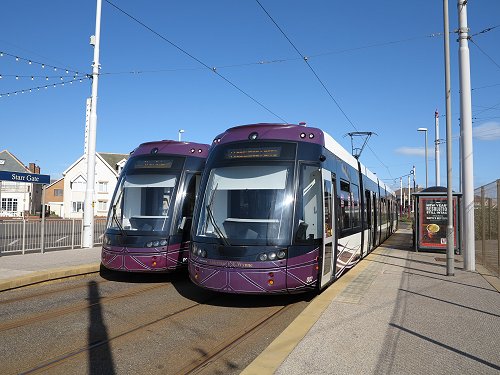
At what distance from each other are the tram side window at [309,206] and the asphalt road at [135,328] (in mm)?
1326

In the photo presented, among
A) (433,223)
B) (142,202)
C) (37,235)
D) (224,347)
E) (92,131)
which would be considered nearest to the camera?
(224,347)

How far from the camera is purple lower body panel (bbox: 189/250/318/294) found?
7.16 m

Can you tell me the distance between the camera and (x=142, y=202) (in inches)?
400

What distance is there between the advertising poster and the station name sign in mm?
13787

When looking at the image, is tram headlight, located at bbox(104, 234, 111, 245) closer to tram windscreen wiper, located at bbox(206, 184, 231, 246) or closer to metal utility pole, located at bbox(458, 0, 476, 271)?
tram windscreen wiper, located at bbox(206, 184, 231, 246)

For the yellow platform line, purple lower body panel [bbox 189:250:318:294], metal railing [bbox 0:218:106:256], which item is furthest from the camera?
metal railing [bbox 0:218:106:256]

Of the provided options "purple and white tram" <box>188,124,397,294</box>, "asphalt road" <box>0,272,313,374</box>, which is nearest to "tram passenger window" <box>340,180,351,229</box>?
"purple and white tram" <box>188,124,397,294</box>

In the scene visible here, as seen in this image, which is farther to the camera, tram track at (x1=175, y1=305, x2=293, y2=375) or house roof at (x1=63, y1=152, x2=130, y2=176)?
house roof at (x1=63, y1=152, x2=130, y2=176)

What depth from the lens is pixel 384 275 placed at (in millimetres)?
10727

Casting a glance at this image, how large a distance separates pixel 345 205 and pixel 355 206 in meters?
1.64

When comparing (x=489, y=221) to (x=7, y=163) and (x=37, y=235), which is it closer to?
(x=37, y=235)

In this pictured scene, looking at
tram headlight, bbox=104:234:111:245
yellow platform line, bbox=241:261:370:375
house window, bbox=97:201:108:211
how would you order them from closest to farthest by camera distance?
1. yellow platform line, bbox=241:261:370:375
2. tram headlight, bbox=104:234:111:245
3. house window, bbox=97:201:108:211

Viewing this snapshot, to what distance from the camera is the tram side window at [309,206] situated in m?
7.53

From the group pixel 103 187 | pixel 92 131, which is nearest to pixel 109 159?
pixel 103 187
